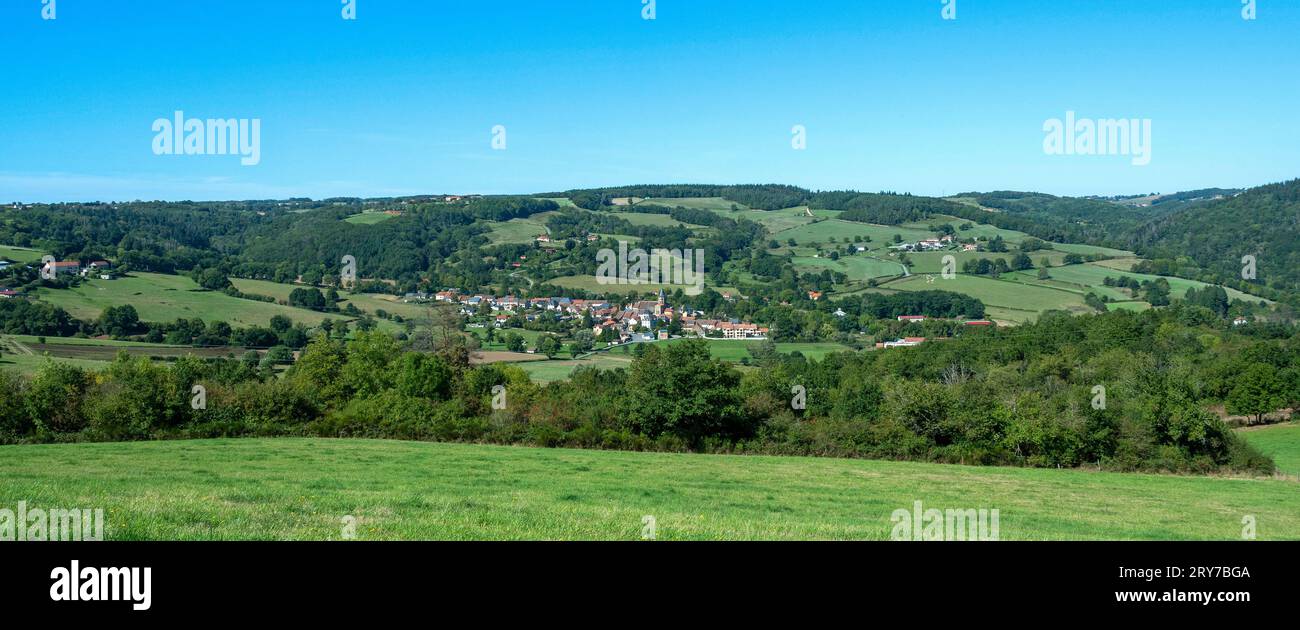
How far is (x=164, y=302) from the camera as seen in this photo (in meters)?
76.1

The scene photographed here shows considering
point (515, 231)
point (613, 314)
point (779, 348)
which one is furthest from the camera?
point (515, 231)

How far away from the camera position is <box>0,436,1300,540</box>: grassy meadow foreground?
31.1 ft

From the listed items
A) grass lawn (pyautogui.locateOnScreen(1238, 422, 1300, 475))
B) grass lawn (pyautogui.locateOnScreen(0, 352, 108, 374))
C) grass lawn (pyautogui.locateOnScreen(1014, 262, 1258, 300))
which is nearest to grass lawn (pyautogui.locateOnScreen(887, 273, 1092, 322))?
grass lawn (pyautogui.locateOnScreen(1014, 262, 1258, 300))

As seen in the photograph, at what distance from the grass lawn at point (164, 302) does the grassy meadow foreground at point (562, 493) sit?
51.7m

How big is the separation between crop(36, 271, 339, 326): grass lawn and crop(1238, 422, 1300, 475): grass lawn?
79.0m

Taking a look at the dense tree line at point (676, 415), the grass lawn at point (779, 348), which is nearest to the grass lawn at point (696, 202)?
the grass lawn at point (779, 348)

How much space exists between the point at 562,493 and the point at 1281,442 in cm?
4784

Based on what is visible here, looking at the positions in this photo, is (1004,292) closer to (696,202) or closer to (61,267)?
(696,202)

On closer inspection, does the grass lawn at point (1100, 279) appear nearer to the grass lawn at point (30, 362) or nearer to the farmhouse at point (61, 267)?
the grass lawn at point (30, 362)

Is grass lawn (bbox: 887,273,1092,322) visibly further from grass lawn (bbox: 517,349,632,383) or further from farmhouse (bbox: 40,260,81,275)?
farmhouse (bbox: 40,260,81,275)

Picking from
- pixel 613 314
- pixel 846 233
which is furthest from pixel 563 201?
pixel 613 314

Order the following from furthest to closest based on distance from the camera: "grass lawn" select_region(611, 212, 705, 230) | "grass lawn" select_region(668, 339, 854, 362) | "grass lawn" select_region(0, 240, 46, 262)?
"grass lawn" select_region(611, 212, 705, 230) → "grass lawn" select_region(0, 240, 46, 262) → "grass lawn" select_region(668, 339, 854, 362)

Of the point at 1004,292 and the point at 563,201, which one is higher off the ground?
the point at 563,201

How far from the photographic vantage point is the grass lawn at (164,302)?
69.0 meters
